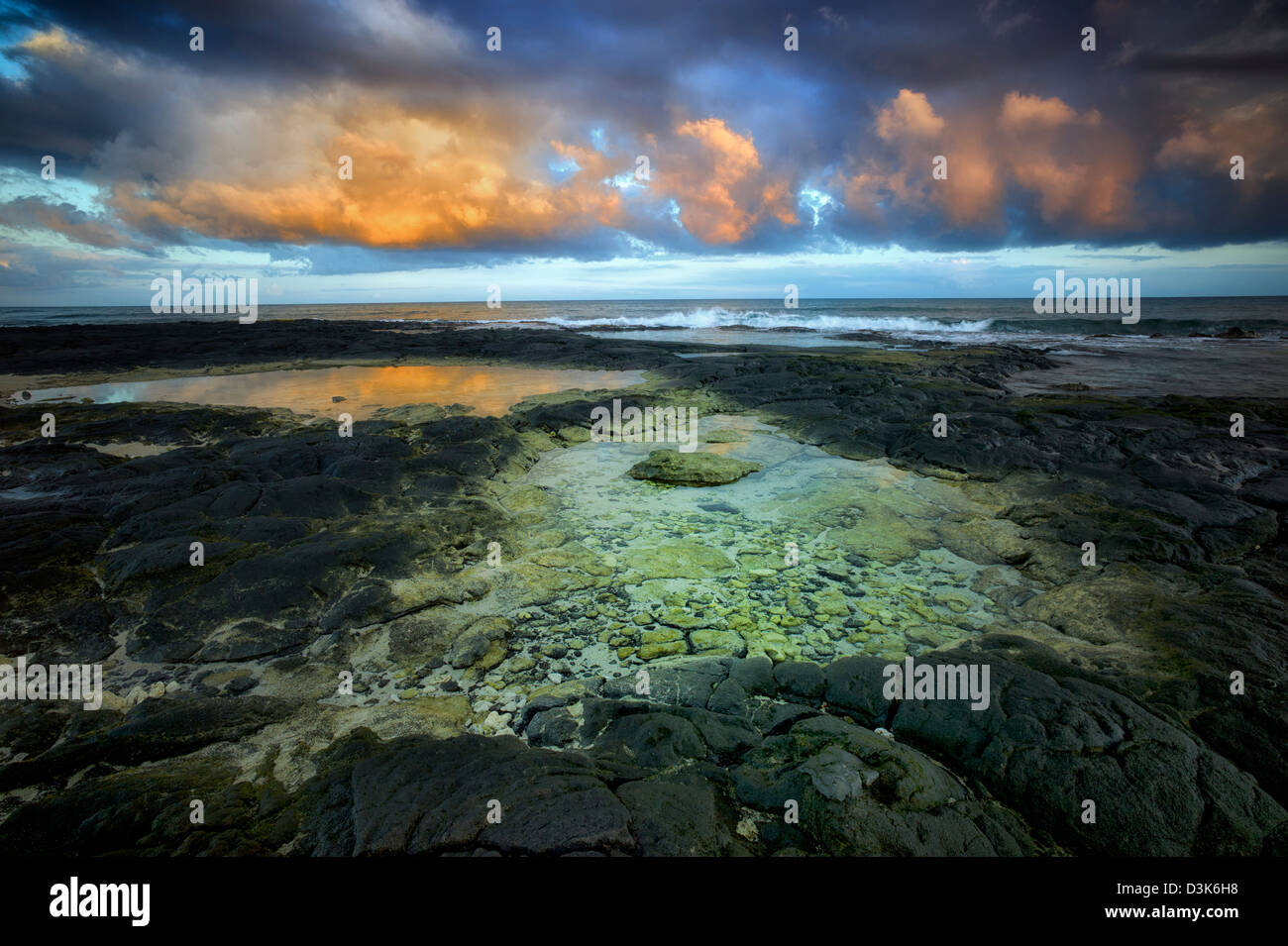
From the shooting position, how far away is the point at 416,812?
299cm

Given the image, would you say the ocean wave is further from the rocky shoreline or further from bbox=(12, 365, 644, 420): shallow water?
the rocky shoreline

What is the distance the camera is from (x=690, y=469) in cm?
1020

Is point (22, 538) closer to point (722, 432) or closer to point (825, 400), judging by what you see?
point (722, 432)

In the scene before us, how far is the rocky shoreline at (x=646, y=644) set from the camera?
3.16 metres

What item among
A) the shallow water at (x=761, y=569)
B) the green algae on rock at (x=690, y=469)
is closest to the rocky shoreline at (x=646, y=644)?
the shallow water at (x=761, y=569)

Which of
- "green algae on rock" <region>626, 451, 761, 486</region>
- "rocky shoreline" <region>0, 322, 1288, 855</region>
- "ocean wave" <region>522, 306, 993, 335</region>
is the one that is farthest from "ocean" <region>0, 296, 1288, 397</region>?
"green algae on rock" <region>626, 451, 761, 486</region>

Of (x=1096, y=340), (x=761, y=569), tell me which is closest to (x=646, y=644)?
(x=761, y=569)

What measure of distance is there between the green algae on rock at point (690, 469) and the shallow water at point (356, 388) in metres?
6.99

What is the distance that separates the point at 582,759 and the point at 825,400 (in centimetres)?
1407

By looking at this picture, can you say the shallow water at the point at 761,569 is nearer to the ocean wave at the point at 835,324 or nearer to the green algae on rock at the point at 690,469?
the green algae on rock at the point at 690,469

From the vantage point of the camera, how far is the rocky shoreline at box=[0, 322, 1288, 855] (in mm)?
3164

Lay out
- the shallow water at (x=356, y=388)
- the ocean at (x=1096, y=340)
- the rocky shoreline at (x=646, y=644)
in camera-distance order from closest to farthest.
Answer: the rocky shoreline at (x=646, y=644)
the shallow water at (x=356, y=388)
the ocean at (x=1096, y=340)

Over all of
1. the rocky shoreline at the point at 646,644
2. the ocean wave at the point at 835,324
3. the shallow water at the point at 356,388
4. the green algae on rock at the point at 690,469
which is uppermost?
the ocean wave at the point at 835,324
